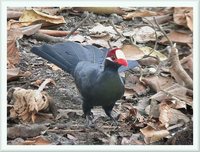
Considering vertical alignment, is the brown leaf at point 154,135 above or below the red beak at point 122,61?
below

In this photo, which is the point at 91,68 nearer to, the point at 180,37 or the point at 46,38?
the point at 46,38

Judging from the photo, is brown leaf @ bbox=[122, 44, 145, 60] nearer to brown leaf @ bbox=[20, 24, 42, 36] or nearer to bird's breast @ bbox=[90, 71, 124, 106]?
bird's breast @ bbox=[90, 71, 124, 106]

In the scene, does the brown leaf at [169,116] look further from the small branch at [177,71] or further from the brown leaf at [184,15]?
the brown leaf at [184,15]

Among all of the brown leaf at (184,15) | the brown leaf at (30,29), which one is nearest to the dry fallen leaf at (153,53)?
the brown leaf at (184,15)

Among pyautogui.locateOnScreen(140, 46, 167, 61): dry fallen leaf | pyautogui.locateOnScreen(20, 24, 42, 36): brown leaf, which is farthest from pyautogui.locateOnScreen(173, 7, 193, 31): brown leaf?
pyautogui.locateOnScreen(20, 24, 42, 36): brown leaf

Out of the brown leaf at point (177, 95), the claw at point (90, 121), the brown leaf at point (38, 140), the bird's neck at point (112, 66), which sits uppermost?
the bird's neck at point (112, 66)
